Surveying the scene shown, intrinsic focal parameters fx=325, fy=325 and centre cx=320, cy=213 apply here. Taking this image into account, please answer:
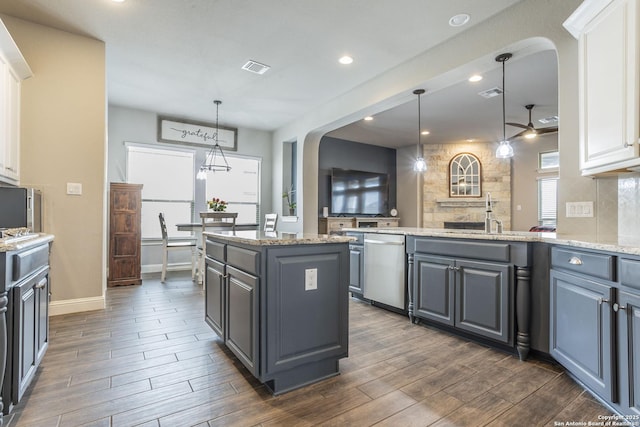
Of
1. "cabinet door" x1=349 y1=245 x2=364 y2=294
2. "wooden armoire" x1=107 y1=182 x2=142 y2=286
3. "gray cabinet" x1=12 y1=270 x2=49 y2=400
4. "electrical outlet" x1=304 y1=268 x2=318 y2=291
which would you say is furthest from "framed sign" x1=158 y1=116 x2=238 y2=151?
"electrical outlet" x1=304 y1=268 x2=318 y2=291

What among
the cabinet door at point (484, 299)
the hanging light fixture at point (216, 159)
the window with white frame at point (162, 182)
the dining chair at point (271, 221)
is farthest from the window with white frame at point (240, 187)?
the cabinet door at point (484, 299)

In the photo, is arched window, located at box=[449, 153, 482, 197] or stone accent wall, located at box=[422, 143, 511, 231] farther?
arched window, located at box=[449, 153, 482, 197]

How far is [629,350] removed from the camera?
1.52m

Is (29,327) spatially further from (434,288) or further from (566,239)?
(566,239)

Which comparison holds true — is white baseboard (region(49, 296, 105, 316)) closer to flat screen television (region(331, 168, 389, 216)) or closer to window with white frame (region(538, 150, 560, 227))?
flat screen television (region(331, 168, 389, 216))

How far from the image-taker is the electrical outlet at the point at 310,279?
1957 millimetres

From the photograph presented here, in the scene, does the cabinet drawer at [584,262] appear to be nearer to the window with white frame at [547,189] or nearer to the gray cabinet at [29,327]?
the gray cabinet at [29,327]

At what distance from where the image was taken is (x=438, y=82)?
3572 mm

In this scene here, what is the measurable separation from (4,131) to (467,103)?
5665 millimetres

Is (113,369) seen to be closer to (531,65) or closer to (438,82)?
(438,82)

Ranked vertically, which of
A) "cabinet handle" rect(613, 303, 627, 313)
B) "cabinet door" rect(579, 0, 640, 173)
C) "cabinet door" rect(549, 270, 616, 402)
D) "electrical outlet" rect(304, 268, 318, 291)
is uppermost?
"cabinet door" rect(579, 0, 640, 173)

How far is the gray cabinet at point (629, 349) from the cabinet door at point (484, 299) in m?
0.80

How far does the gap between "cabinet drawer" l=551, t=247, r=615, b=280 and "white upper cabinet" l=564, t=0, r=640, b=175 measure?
599 millimetres

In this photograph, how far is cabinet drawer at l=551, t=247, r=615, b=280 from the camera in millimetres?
1655
